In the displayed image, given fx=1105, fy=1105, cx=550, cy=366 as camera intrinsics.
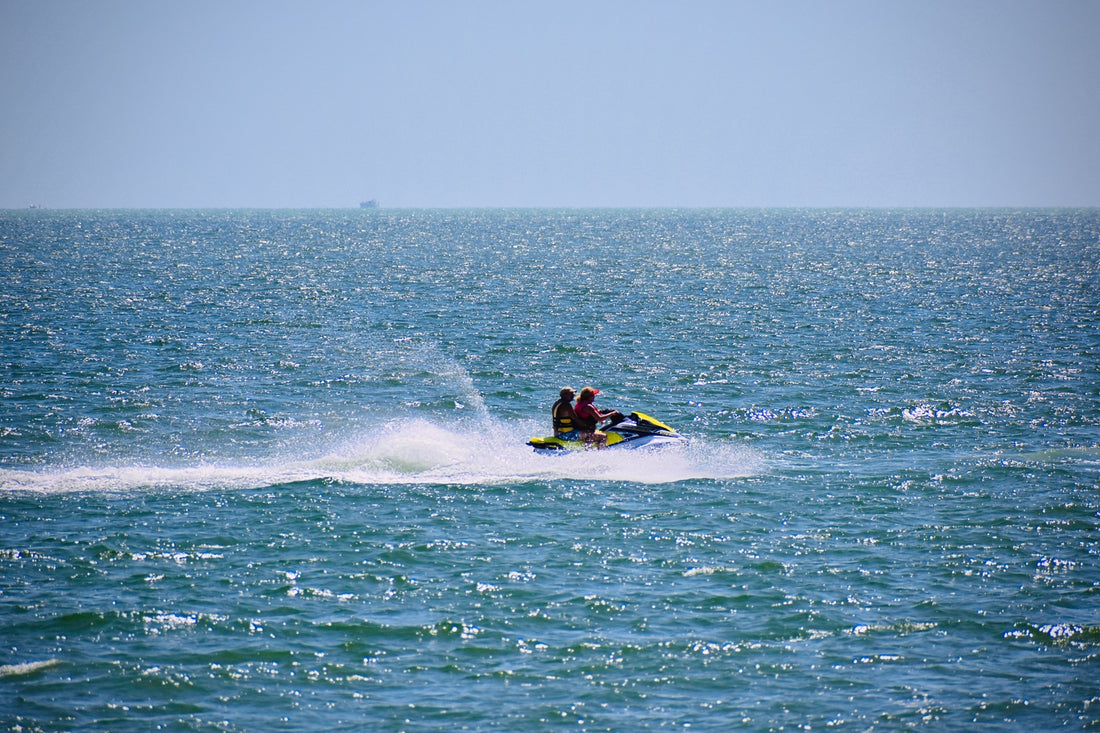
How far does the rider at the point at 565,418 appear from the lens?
87.0 feet

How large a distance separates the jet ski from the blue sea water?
367 mm

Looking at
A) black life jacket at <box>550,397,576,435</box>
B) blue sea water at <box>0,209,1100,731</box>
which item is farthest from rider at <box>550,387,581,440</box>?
blue sea water at <box>0,209,1100,731</box>

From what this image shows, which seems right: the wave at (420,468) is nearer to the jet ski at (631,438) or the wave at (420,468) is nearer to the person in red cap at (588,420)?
the jet ski at (631,438)

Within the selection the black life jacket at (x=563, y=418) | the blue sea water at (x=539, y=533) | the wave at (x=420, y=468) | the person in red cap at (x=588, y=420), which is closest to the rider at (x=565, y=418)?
the black life jacket at (x=563, y=418)

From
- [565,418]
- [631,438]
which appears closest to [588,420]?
[565,418]

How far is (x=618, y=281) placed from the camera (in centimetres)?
7794

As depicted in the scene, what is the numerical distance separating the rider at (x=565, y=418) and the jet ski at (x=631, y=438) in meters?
0.17

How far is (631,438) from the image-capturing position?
26.5 meters

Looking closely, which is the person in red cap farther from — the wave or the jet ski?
the wave

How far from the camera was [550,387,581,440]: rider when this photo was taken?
87.0 ft

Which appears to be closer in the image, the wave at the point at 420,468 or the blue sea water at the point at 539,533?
the blue sea water at the point at 539,533

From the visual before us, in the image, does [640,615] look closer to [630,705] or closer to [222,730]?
[630,705]

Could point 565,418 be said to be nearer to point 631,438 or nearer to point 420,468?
point 631,438

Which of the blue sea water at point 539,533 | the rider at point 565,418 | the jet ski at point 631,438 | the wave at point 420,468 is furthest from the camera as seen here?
the rider at point 565,418
